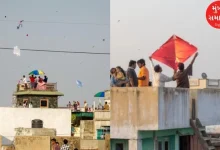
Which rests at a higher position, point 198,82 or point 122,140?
point 198,82

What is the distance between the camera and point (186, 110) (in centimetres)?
432

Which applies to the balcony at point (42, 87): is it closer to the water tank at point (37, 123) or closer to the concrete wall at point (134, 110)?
the water tank at point (37, 123)

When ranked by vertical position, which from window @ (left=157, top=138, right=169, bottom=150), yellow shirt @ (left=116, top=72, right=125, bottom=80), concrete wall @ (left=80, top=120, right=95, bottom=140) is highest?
yellow shirt @ (left=116, top=72, right=125, bottom=80)

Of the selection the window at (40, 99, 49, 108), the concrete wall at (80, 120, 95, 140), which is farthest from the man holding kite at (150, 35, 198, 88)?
the window at (40, 99, 49, 108)

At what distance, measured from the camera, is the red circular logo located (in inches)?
231

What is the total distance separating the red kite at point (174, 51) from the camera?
685 cm

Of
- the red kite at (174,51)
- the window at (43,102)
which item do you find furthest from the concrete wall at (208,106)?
the red kite at (174,51)

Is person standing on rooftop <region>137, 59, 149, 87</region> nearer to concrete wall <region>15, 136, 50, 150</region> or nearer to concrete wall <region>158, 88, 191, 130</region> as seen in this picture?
concrete wall <region>158, 88, 191, 130</region>

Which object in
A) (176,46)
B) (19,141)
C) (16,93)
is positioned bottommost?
(19,141)

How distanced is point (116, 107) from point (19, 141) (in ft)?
2.11

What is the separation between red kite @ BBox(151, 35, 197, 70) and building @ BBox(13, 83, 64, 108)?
205 centimetres

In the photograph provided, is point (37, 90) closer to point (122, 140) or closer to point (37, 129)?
point (37, 129)

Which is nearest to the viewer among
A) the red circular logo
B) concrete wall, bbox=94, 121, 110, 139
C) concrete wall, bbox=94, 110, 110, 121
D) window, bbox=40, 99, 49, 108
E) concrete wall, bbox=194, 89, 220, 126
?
concrete wall, bbox=194, 89, 220, 126

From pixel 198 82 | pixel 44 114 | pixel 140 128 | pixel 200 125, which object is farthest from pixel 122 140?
pixel 198 82
